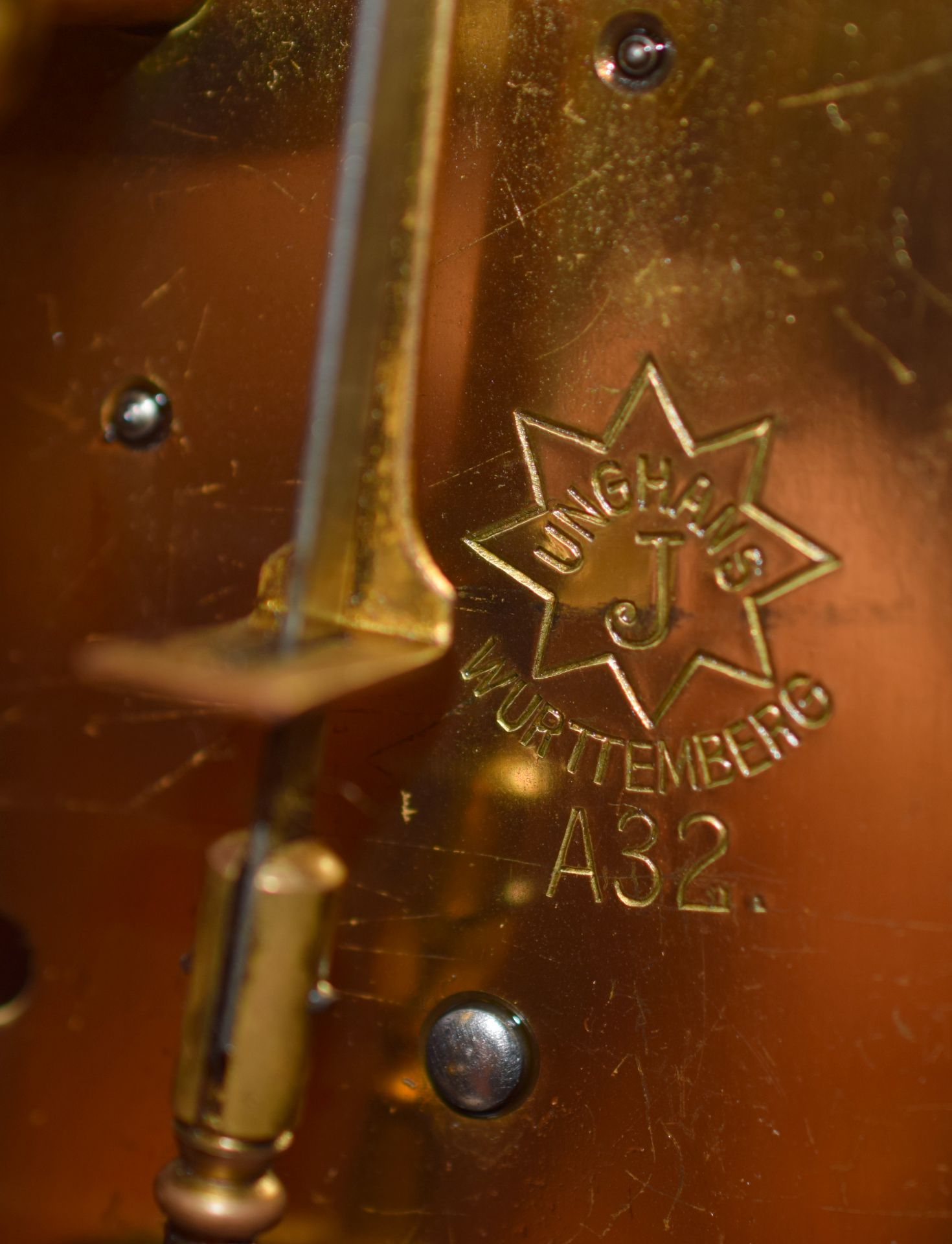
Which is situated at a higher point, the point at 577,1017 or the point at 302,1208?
the point at 577,1017

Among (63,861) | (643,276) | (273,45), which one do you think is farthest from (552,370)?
(63,861)

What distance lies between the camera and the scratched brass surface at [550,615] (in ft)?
1.43

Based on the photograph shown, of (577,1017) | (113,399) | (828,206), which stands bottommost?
(577,1017)

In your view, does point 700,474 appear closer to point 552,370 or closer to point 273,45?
point 552,370

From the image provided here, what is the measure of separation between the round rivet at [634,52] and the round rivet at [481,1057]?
1.16 ft

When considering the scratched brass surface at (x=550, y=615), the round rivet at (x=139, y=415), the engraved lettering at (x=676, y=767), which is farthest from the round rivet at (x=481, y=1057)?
the round rivet at (x=139, y=415)

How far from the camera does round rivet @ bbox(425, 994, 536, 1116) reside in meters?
0.47

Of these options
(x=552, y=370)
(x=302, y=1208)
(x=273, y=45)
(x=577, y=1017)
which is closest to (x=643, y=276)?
(x=552, y=370)

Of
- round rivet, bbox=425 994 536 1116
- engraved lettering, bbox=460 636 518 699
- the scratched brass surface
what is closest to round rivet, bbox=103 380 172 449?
the scratched brass surface

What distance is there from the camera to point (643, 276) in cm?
45

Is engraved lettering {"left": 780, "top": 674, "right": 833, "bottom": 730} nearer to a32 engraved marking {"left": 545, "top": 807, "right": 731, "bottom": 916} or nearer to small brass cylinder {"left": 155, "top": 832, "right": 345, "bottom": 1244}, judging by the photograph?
a32 engraved marking {"left": 545, "top": 807, "right": 731, "bottom": 916}

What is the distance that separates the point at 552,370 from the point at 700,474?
7cm

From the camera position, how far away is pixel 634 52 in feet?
1.48

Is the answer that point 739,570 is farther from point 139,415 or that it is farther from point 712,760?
point 139,415
